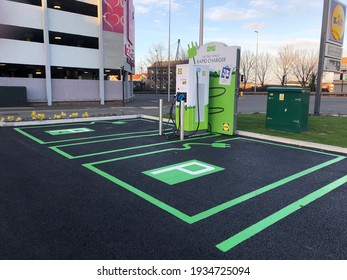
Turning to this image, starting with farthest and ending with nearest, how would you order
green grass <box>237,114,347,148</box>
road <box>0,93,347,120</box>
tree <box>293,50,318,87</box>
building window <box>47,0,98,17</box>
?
tree <box>293,50,318,87</box>, building window <box>47,0,98,17</box>, road <box>0,93,347,120</box>, green grass <box>237,114,347,148</box>

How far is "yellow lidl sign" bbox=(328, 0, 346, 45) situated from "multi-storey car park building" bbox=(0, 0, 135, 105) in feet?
48.7

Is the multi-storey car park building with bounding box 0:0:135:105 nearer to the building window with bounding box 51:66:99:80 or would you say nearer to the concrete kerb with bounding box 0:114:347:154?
the building window with bounding box 51:66:99:80

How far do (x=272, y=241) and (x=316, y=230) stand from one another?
0.61 metres

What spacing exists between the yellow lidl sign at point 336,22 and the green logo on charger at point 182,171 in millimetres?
11656

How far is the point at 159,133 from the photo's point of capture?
9.12m

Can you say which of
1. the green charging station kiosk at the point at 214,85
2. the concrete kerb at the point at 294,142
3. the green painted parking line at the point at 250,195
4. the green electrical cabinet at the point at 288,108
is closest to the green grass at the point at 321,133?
the green electrical cabinet at the point at 288,108

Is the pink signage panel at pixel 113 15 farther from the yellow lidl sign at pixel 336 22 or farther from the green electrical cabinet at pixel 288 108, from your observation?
the green electrical cabinet at pixel 288 108

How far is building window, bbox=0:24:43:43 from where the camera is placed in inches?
788

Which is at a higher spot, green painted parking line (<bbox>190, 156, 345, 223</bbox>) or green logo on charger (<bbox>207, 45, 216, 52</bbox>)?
green logo on charger (<bbox>207, 45, 216, 52</bbox>)

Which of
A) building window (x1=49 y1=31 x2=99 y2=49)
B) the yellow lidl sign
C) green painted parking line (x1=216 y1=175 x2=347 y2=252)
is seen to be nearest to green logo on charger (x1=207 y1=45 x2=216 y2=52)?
green painted parking line (x1=216 y1=175 x2=347 y2=252)

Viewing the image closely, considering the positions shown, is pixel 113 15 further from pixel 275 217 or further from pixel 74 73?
pixel 275 217

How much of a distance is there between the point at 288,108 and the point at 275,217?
620cm

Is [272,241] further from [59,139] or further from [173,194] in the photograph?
[59,139]

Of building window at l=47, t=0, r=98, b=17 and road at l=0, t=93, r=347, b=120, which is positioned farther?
building window at l=47, t=0, r=98, b=17
